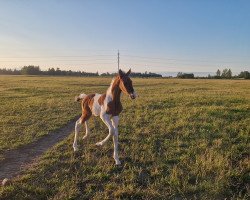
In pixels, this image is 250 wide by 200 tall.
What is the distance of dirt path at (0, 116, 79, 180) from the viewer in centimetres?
870

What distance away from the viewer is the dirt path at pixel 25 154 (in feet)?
28.5

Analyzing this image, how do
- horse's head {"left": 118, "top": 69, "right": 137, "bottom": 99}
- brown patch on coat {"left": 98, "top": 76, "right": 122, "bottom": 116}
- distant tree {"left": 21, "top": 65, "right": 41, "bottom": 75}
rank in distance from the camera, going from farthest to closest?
distant tree {"left": 21, "top": 65, "right": 41, "bottom": 75}
brown patch on coat {"left": 98, "top": 76, "right": 122, "bottom": 116}
horse's head {"left": 118, "top": 69, "right": 137, "bottom": 99}

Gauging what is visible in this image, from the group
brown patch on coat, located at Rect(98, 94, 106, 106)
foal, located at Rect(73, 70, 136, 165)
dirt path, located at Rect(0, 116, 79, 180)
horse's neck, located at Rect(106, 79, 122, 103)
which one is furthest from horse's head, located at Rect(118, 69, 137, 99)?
dirt path, located at Rect(0, 116, 79, 180)

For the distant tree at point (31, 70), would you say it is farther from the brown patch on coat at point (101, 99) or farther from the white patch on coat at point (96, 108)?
the brown patch on coat at point (101, 99)

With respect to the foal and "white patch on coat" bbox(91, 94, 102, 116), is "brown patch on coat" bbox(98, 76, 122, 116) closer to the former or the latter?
the foal

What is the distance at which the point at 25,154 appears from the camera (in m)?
10.3

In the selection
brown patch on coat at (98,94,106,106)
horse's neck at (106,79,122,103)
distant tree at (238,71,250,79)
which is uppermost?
distant tree at (238,71,250,79)

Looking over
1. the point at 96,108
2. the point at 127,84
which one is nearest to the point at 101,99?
the point at 96,108

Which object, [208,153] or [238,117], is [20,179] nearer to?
[208,153]

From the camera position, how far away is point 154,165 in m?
8.79

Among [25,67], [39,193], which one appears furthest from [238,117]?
[25,67]

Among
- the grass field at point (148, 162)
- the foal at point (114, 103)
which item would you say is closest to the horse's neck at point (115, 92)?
the foal at point (114, 103)

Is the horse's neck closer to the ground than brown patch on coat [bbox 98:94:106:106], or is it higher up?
higher up

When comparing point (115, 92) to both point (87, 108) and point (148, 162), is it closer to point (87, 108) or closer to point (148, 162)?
point (87, 108)
